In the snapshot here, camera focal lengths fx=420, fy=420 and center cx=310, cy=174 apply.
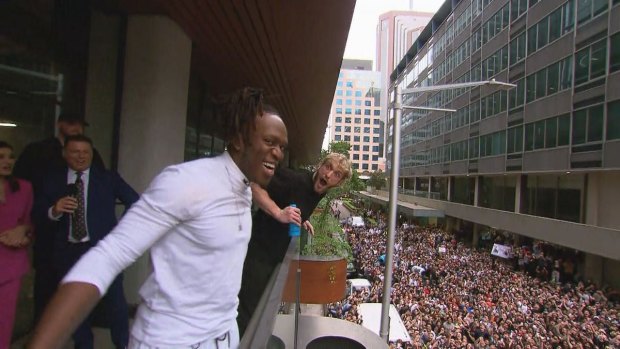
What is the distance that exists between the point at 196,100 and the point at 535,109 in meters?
24.6

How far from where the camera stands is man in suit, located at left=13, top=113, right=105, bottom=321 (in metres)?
2.70

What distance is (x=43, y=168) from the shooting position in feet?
9.29

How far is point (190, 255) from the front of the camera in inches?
46.4

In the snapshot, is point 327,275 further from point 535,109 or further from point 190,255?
point 535,109

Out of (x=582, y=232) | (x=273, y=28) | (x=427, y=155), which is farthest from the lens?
(x=427, y=155)

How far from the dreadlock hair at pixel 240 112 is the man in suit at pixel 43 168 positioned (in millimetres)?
1810

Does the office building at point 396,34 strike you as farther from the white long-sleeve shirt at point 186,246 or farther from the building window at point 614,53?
the white long-sleeve shirt at point 186,246

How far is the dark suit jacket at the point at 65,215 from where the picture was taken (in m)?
2.60

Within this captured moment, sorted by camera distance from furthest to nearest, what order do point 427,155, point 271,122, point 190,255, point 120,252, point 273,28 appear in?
point 427,155
point 273,28
point 271,122
point 190,255
point 120,252

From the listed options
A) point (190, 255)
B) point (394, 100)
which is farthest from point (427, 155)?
point (190, 255)

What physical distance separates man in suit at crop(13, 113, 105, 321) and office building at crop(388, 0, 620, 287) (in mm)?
21669

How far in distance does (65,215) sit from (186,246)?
1.86m

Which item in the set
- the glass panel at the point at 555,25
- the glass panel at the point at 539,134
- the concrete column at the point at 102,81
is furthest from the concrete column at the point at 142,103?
the glass panel at the point at 539,134

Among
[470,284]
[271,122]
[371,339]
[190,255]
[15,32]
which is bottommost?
[470,284]
